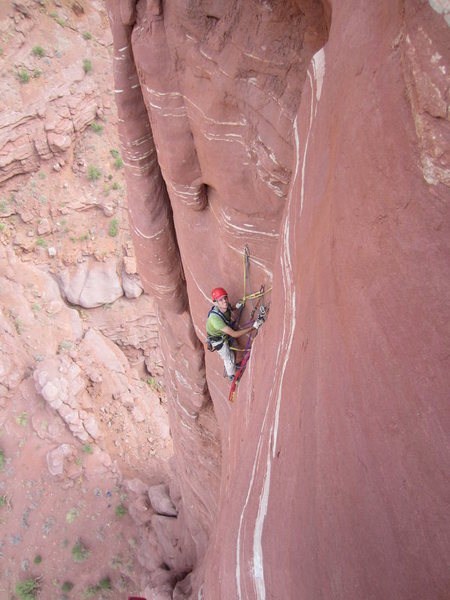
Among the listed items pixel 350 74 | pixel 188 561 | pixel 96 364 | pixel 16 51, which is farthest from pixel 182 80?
pixel 16 51

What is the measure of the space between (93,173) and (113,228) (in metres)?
2.26

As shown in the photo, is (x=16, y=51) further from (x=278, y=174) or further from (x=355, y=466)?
(x=355, y=466)

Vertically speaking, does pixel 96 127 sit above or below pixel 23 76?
below

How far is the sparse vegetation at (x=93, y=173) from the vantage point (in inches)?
615

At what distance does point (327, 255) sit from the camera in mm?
2400

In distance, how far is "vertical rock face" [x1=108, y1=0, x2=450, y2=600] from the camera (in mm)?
1729

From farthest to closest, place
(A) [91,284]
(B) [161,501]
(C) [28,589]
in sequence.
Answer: (A) [91,284], (B) [161,501], (C) [28,589]

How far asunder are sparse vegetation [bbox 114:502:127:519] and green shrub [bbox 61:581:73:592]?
1.87 m

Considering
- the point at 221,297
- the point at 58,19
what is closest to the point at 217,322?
the point at 221,297

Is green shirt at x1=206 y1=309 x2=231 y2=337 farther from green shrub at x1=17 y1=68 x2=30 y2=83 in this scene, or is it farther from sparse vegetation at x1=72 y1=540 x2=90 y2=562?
green shrub at x1=17 y1=68 x2=30 y2=83

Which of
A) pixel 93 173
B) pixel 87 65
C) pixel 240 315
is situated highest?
pixel 87 65

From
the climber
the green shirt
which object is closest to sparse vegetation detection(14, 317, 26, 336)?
the climber

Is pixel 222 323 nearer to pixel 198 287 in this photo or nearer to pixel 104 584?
pixel 198 287

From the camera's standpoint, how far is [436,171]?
166cm
